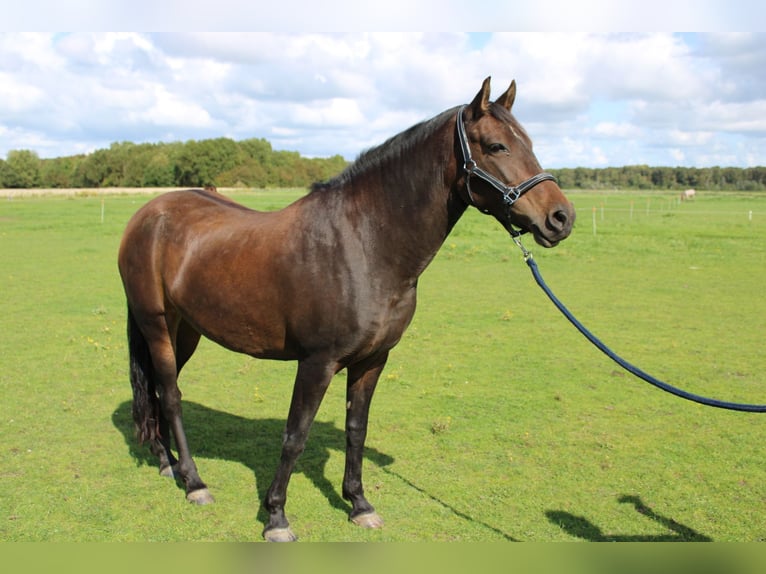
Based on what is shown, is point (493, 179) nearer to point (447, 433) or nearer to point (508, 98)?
point (508, 98)

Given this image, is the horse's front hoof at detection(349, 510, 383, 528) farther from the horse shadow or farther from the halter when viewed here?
the halter

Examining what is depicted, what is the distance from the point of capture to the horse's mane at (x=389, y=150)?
11.7ft

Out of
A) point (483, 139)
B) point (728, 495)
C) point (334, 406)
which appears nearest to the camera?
point (483, 139)

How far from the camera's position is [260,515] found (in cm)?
432

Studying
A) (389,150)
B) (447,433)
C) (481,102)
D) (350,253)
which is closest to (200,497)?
(350,253)

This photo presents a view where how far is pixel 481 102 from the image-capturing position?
10.8 feet

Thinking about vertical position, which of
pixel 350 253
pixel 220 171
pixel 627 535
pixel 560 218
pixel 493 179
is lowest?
pixel 627 535

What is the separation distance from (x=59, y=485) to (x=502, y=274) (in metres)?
13.0

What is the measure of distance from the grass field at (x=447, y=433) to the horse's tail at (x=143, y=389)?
0.35m

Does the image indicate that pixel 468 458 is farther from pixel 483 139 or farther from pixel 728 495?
pixel 483 139

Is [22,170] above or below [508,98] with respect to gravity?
above

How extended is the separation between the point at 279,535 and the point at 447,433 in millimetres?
2308

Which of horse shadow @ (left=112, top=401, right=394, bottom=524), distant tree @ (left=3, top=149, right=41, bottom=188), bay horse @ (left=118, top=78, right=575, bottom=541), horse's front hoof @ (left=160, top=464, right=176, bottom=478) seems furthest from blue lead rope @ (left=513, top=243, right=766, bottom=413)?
distant tree @ (left=3, top=149, right=41, bottom=188)

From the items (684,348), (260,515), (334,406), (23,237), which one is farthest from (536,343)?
(23,237)
